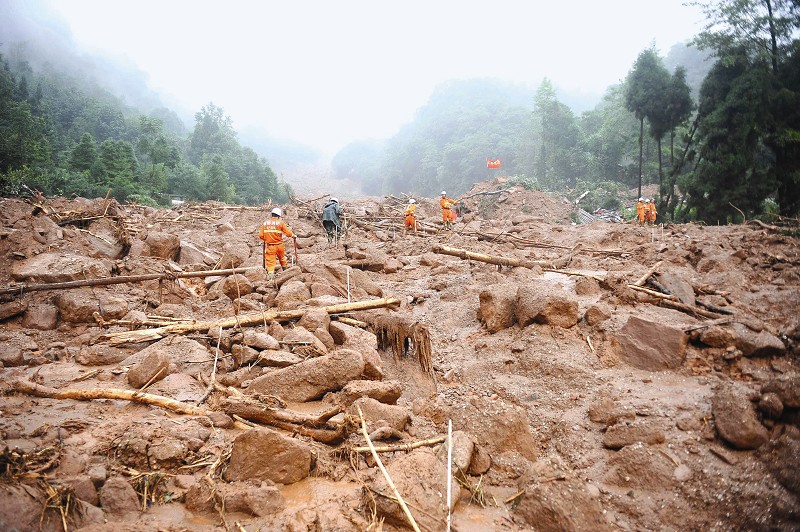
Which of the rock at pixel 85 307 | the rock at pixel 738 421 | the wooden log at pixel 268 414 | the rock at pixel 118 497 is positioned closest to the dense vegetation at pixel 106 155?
the rock at pixel 85 307

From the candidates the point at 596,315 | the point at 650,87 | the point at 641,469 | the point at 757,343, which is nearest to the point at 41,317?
the point at 641,469

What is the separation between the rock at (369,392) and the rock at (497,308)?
228 centimetres

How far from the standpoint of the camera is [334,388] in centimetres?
393

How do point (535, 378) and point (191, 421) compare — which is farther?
point (535, 378)

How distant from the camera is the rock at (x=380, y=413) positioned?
3.35m

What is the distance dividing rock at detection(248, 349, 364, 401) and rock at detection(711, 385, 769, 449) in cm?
304

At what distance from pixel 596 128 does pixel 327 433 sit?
41827 millimetres

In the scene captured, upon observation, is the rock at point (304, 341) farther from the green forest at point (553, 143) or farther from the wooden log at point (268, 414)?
the green forest at point (553, 143)

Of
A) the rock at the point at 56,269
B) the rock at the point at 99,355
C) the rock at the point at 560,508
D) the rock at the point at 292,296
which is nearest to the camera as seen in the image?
the rock at the point at 560,508

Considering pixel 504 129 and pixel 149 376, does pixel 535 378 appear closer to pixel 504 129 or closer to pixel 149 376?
pixel 149 376

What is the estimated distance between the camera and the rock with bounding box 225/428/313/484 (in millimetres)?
2561

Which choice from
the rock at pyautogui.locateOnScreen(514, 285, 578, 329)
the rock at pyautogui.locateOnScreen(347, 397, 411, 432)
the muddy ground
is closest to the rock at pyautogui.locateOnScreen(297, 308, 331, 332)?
the muddy ground

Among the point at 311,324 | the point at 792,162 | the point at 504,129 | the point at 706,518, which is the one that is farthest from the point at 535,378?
the point at 504,129

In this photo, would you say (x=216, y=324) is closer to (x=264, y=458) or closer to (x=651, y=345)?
(x=264, y=458)
